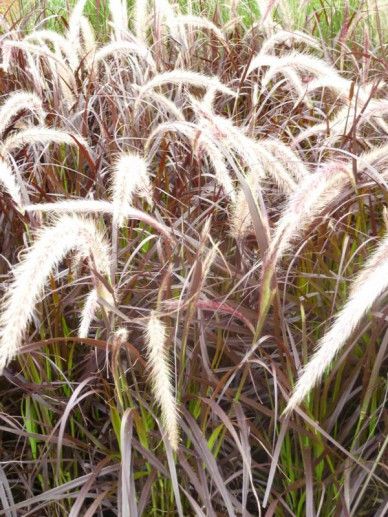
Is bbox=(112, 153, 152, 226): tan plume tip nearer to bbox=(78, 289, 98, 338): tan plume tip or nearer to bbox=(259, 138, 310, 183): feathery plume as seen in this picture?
bbox=(78, 289, 98, 338): tan plume tip

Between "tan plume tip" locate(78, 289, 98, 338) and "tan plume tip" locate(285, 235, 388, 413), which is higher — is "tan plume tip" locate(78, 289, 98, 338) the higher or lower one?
the lower one

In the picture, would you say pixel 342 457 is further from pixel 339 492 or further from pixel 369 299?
pixel 369 299

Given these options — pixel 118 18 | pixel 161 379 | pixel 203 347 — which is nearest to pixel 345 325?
pixel 161 379

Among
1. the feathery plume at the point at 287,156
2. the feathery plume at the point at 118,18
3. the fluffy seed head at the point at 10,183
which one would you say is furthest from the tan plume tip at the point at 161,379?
the feathery plume at the point at 118,18

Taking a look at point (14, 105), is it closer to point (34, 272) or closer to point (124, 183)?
point (124, 183)

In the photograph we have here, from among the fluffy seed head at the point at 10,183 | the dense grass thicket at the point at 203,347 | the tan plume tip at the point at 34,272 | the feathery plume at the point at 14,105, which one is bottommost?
the dense grass thicket at the point at 203,347

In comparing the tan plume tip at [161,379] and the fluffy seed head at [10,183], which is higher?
the fluffy seed head at [10,183]

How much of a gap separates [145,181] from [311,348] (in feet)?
1.63

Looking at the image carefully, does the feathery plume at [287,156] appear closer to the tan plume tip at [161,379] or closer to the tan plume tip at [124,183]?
the tan plume tip at [124,183]

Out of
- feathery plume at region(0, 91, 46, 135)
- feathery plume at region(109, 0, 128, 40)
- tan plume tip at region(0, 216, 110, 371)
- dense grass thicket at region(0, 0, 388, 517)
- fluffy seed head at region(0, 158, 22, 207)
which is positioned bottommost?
dense grass thicket at region(0, 0, 388, 517)

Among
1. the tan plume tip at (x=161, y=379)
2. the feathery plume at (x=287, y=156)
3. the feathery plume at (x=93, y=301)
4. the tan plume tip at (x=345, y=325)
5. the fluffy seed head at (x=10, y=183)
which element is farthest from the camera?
the feathery plume at (x=287, y=156)

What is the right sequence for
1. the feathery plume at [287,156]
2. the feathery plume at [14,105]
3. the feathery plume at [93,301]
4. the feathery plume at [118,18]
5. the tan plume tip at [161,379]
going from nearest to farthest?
1. the tan plume tip at [161,379]
2. the feathery plume at [93,301]
3. the feathery plume at [287,156]
4. the feathery plume at [14,105]
5. the feathery plume at [118,18]

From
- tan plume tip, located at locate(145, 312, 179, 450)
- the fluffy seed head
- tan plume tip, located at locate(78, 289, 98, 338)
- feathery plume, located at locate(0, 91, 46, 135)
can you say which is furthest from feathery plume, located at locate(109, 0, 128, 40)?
tan plume tip, located at locate(145, 312, 179, 450)

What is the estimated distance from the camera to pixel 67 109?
101 inches
